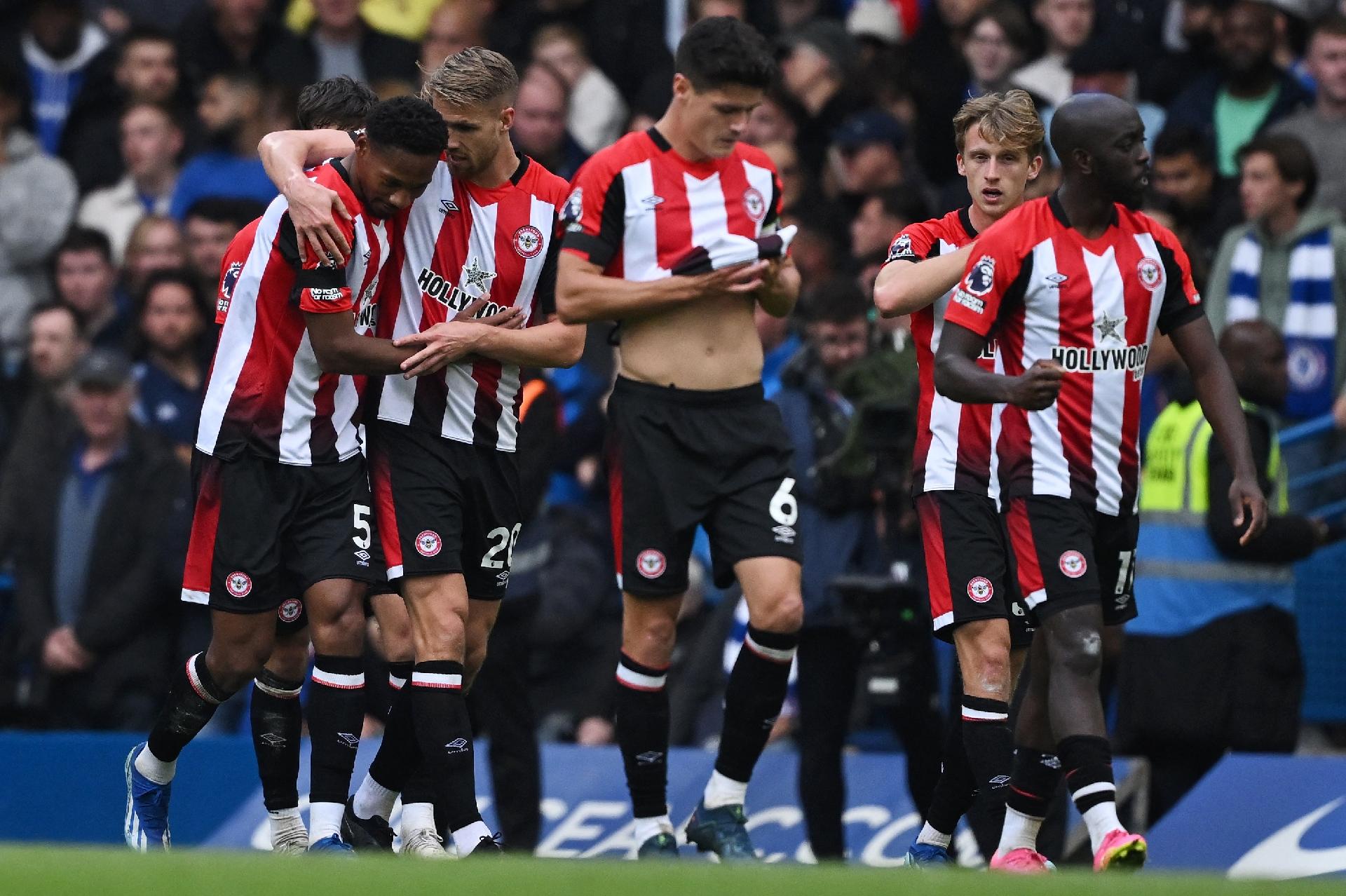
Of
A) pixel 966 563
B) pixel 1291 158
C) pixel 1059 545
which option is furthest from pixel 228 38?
pixel 1059 545

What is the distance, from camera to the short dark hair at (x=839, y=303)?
36.0 feet

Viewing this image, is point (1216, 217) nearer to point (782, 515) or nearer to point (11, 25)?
point (782, 515)

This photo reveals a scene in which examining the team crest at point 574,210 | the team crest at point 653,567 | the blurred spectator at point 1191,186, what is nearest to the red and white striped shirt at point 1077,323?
the team crest at point 653,567

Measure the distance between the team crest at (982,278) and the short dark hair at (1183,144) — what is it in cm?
476

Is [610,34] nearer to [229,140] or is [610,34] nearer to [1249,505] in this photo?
[229,140]

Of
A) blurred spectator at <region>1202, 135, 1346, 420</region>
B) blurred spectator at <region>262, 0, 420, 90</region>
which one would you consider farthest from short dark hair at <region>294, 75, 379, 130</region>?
blurred spectator at <region>262, 0, 420, 90</region>

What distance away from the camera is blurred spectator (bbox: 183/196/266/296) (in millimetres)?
14148

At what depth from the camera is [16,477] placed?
13.7m

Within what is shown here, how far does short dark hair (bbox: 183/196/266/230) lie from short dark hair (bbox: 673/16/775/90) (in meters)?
6.06

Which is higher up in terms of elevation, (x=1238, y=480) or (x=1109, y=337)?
(x=1109, y=337)

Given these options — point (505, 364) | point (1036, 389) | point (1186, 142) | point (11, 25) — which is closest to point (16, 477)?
point (11, 25)

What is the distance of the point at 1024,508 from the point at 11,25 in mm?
10727

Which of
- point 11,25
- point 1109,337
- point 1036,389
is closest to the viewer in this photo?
point 1036,389

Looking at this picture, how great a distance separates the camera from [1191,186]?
1256cm
